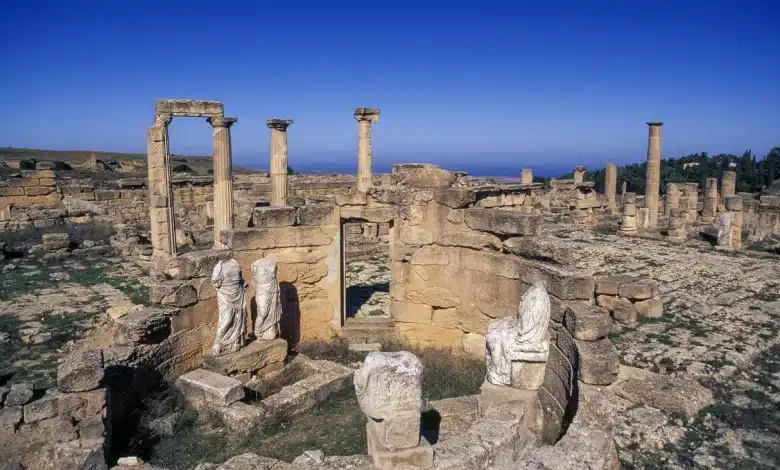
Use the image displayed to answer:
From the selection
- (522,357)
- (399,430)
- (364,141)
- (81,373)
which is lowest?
(81,373)

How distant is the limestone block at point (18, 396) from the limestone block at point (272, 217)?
4.12m

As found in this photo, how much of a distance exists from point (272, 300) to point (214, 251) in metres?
1.33

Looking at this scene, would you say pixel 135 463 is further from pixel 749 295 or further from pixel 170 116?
pixel 749 295

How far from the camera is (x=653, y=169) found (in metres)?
25.5

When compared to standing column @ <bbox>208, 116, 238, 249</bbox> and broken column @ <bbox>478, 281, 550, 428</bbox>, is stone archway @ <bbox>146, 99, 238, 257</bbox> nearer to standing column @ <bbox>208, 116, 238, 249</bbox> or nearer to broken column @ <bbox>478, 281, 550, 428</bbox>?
standing column @ <bbox>208, 116, 238, 249</bbox>

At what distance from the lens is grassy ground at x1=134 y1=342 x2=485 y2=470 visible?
647 cm

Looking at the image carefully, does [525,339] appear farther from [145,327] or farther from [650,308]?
[650,308]

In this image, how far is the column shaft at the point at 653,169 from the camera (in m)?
24.7

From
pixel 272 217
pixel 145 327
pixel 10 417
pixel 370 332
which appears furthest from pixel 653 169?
pixel 10 417

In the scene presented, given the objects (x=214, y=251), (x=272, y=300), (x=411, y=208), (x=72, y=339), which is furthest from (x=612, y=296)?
(x=72, y=339)

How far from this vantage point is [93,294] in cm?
1285

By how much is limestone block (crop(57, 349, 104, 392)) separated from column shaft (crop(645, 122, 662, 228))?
2339 centimetres

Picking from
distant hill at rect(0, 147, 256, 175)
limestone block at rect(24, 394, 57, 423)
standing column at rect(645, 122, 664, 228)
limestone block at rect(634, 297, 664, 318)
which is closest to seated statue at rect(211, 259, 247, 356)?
limestone block at rect(24, 394, 57, 423)

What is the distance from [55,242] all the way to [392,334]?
467 inches
